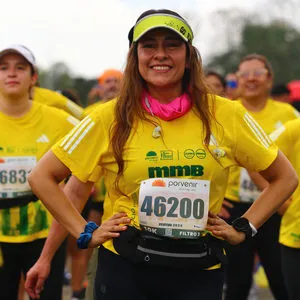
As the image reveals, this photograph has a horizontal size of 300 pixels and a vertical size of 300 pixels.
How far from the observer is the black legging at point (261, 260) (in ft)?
18.4

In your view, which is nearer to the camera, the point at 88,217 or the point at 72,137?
the point at 72,137

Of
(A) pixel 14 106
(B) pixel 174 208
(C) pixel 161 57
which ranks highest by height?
(C) pixel 161 57

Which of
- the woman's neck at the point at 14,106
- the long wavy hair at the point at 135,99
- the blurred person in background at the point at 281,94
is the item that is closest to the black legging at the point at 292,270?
the long wavy hair at the point at 135,99

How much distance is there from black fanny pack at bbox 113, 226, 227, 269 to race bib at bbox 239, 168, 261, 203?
2.93 m

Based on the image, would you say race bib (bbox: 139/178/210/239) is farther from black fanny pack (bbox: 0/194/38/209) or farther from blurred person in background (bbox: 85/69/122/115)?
blurred person in background (bbox: 85/69/122/115)

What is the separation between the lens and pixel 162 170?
3174 millimetres

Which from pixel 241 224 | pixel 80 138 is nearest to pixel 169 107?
pixel 80 138

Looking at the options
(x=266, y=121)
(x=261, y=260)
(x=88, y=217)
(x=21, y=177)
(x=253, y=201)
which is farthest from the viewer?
(x=88, y=217)

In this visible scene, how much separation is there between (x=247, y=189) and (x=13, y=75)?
2.24 metres

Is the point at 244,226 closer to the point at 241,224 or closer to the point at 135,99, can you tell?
the point at 241,224

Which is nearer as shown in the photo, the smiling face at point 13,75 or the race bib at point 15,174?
the race bib at point 15,174

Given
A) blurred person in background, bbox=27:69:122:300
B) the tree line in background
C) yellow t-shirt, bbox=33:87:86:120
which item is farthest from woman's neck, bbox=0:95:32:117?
the tree line in background

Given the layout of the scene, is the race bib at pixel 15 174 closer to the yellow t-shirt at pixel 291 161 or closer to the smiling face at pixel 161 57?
the yellow t-shirt at pixel 291 161

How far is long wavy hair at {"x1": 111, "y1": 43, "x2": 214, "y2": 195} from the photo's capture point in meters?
3.23
